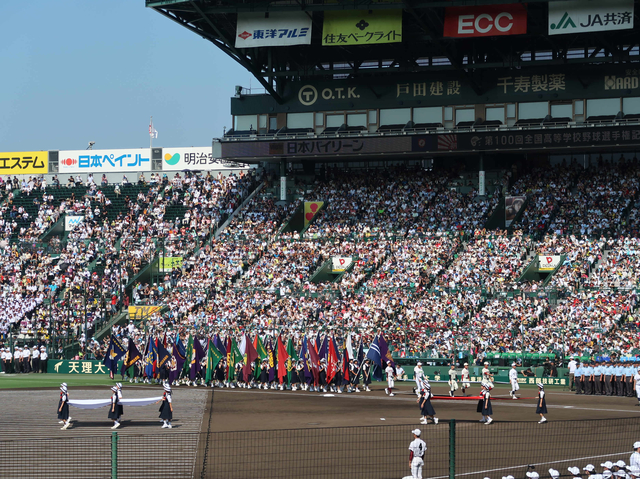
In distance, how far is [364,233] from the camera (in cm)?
5578

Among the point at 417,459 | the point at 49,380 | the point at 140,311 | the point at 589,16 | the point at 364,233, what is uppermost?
the point at 589,16

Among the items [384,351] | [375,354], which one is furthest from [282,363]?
[384,351]

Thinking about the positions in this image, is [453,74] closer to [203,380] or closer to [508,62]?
[508,62]

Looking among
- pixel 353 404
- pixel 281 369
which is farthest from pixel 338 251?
pixel 353 404

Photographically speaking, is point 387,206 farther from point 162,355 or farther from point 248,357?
point 162,355

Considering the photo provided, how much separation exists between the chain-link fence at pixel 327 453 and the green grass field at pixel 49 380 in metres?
21.9

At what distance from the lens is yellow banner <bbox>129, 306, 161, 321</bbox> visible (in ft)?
174

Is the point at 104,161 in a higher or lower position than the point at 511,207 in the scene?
higher

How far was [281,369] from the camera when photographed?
36.8 metres

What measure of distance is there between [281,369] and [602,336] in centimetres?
1595

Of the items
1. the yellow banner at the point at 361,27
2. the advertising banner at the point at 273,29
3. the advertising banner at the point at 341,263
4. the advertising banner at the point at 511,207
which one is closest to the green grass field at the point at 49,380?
the advertising banner at the point at 341,263

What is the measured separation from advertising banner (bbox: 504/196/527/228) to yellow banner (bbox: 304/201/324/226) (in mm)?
12979

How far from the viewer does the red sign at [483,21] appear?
51156 mm

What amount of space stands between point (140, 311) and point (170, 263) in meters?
6.19
